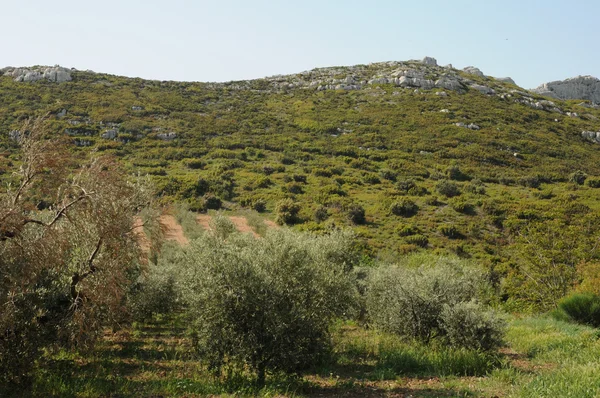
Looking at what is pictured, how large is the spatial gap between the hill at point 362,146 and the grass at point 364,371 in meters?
20.4

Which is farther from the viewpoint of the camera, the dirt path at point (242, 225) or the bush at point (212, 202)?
the bush at point (212, 202)

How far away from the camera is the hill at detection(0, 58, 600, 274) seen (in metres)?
42.2

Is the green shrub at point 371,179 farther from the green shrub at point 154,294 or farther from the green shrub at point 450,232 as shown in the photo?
the green shrub at point 154,294

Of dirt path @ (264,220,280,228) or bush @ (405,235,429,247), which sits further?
dirt path @ (264,220,280,228)

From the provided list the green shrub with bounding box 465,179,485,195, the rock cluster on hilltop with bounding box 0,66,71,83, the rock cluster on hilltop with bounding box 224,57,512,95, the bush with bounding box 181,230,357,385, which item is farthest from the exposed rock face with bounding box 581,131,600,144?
the rock cluster on hilltop with bounding box 0,66,71,83

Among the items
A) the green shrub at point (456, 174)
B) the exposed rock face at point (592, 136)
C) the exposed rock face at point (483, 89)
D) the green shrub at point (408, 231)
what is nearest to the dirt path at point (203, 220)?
the green shrub at point (408, 231)

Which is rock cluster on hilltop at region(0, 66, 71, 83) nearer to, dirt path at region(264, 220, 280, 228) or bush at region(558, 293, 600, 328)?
dirt path at region(264, 220, 280, 228)

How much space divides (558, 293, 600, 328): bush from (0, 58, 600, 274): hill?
14.9 m

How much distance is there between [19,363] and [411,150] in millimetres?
62738

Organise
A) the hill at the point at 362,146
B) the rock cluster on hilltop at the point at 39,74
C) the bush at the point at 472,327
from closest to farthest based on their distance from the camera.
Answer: the bush at the point at 472,327
the hill at the point at 362,146
the rock cluster on hilltop at the point at 39,74

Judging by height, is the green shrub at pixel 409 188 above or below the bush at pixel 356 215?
above

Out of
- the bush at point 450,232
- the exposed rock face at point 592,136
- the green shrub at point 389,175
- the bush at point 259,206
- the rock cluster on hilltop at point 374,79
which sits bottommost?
Result: the bush at point 450,232

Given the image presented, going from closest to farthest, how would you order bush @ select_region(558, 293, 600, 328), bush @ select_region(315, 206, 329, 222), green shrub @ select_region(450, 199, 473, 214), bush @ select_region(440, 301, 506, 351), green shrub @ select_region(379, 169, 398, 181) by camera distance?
bush @ select_region(440, 301, 506, 351) < bush @ select_region(558, 293, 600, 328) < bush @ select_region(315, 206, 329, 222) < green shrub @ select_region(450, 199, 473, 214) < green shrub @ select_region(379, 169, 398, 181)

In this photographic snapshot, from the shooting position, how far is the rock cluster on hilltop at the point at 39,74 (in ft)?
260
